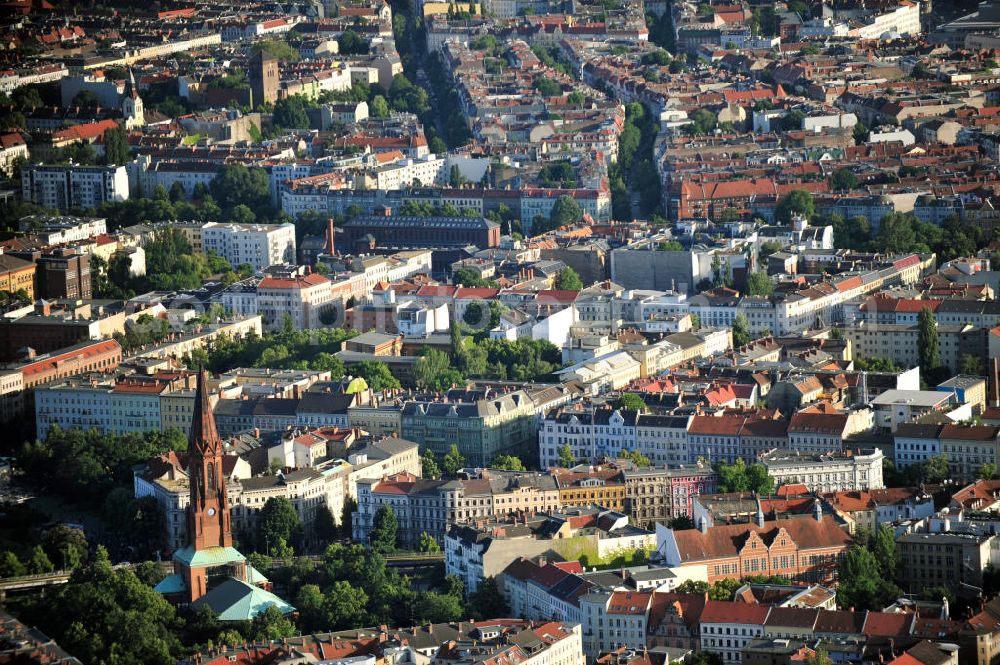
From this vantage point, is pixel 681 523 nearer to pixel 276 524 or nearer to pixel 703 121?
pixel 276 524

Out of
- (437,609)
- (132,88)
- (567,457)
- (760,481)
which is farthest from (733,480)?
(132,88)

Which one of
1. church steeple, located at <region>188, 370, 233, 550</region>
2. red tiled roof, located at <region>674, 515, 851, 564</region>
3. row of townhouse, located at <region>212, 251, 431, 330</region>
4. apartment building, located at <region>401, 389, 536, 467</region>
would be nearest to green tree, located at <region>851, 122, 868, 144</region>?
row of townhouse, located at <region>212, 251, 431, 330</region>

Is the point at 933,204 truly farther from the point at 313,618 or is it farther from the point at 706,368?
the point at 313,618

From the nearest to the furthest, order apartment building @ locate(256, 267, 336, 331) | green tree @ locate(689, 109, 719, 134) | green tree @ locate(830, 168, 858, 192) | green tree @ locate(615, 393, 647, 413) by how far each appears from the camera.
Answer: green tree @ locate(615, 393, 647, 413) → apartment building @ locate(256, 267, 336, 331) → green tree @ locate(830, 168, 858, 192) → green tree @ locate(689, 109, 719, 134)

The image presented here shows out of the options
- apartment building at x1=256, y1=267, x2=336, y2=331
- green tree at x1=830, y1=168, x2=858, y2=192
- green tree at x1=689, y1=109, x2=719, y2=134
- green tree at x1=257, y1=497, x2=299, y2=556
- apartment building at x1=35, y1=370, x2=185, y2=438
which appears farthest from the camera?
green tree at x1=689, y1=109, x2=719, y2=134

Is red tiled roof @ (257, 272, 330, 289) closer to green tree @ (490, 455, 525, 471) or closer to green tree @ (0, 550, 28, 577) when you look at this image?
green tree @ (490, 455, 525, 471)

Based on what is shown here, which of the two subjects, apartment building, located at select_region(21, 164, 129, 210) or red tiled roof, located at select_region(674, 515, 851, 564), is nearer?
red tiled roof, located at select_region(674, 515, 851, 564)
